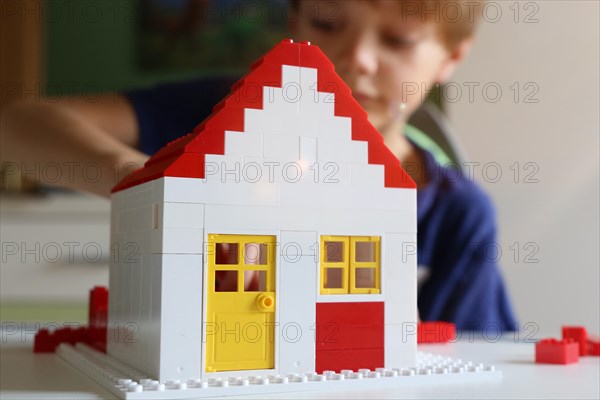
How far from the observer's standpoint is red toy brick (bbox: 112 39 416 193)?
0.84 metres

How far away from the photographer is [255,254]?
89 cm

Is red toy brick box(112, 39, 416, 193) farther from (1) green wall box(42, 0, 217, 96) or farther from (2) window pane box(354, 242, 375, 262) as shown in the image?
(1) green wall box(42, 0, 217, 96)

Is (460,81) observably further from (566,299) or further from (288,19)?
(566,299)

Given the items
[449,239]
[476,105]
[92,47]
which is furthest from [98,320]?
[476,105]

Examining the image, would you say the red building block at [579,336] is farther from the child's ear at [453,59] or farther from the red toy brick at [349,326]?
the child's ear at [453,59]

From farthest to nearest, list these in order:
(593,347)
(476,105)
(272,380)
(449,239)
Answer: (476,105), (449,239), (593,347), (272,380)

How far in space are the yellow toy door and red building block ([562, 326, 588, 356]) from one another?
0.61 m

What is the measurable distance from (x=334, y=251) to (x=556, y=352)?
41 cm

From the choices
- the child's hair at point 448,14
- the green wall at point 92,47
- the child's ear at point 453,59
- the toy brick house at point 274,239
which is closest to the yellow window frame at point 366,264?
the toy brick house at point 274,239

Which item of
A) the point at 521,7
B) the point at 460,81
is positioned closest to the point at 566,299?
the point at 460,81

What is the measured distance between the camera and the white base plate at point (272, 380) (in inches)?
30.6

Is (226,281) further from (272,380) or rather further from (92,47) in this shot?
(92,47)

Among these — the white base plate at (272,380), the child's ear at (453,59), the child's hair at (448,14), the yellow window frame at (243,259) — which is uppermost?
the child's hair at (448,14)

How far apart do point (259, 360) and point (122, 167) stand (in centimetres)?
58
